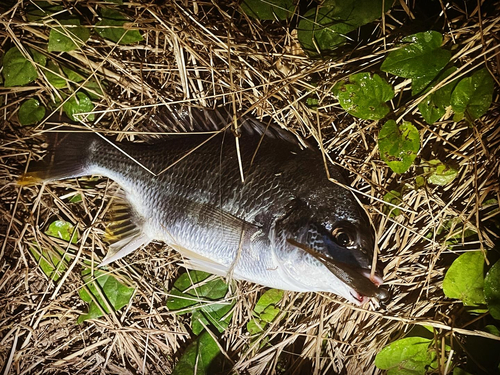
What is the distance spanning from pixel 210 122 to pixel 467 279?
1336 millimetres

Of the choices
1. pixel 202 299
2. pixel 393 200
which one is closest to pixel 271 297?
pixel 202 299

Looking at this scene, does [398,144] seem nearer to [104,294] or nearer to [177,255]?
[177,255]

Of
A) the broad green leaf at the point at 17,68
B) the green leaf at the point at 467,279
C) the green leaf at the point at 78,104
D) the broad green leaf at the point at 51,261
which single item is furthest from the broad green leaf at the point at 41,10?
the green leaf at the point at 467,279

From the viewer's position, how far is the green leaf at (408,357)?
1.67 meters

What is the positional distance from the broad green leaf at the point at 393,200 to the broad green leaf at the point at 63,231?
161 centimetres

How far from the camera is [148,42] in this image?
184 cm

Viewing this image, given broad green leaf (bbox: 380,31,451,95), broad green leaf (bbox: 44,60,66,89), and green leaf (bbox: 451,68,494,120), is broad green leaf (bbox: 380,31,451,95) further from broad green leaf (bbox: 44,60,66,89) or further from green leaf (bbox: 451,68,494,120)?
broad green leaf (bbox: 44,60,66,89)

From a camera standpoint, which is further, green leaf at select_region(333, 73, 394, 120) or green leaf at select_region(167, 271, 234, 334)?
green leaf at select_region(167, 271, 234, 334)

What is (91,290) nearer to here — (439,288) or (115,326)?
(115,326)

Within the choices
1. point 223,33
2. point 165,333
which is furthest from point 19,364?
point 223,33

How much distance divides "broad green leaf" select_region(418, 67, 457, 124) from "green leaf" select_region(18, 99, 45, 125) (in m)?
1.83

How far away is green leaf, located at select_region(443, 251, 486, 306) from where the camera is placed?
61.6 inches

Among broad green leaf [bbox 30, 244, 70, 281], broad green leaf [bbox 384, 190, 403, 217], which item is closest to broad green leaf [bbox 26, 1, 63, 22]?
Result: broad green leaf [bbox 30, 244, 70, 281]

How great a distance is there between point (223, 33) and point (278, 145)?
0.60 meters
